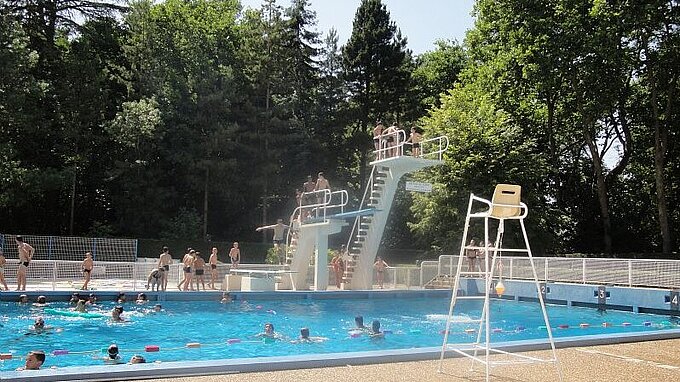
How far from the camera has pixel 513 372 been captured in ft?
26.3

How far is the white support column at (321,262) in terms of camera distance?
77.0ft

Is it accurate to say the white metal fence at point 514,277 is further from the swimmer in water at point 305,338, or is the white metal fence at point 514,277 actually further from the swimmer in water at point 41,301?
the swimmer in water at point 305,338

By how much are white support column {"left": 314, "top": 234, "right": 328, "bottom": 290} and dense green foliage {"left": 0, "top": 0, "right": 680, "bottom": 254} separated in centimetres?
1137

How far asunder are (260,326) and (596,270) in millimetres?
12994

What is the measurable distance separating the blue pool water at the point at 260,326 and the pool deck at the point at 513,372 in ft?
12.9

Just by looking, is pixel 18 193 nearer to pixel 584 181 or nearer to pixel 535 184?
pixel 535 184

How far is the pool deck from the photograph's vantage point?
7.40m

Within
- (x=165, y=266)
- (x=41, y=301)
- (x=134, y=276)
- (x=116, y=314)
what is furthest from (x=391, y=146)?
(x=41, y=301)

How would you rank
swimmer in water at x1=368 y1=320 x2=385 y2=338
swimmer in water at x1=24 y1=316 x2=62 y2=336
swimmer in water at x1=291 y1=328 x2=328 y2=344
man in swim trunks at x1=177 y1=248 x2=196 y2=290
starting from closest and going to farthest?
swimmer in water at x1=291 y1=328 x2=328 y2=344, swimmer in water at x1=24 y1=316 x2=62 y2=336, swimmer in water at x1=368 y1=320 x2=385 y2=338, man in swim trunks at x1=177 y1=248 x2=196 y2=290

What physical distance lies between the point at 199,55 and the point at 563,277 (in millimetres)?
26349

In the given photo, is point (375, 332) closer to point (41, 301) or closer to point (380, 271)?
point (41, 301)

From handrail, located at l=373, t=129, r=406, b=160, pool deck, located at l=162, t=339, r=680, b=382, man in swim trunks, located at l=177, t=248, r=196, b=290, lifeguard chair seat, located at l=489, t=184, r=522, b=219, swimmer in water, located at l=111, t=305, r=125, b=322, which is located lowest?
swimmer in water, located at l=111, t=305, r=125, b=322

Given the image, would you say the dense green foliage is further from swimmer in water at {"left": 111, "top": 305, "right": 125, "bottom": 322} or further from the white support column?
swimmer in water at {"left": 111, "top": 305, "right": 125, "bottom": 322}

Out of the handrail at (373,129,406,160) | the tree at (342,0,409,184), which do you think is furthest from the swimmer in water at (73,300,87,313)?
the tree at (342,0,409,184)
